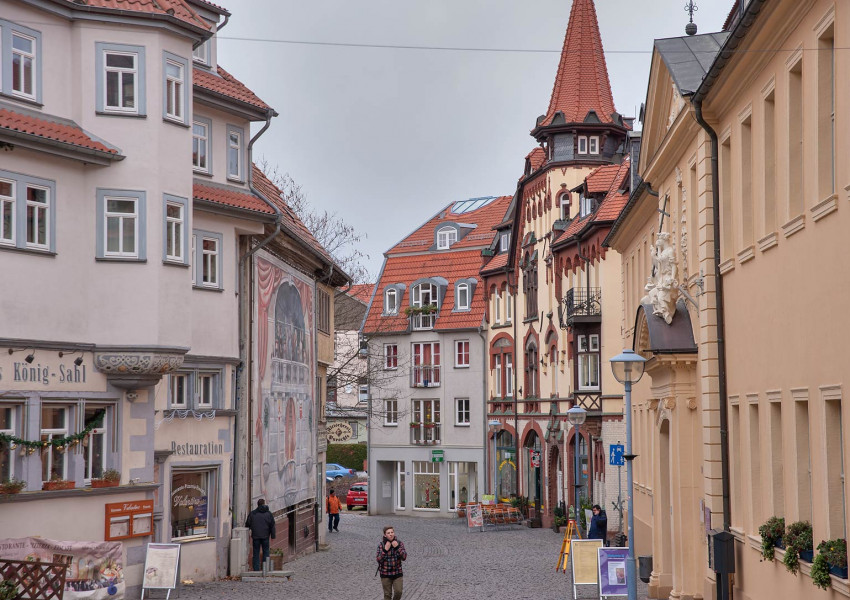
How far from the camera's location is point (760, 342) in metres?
16.9

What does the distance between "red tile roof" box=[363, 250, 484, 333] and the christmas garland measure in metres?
43.7

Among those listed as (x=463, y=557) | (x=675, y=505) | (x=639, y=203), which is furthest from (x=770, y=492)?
(x=463, y=557)

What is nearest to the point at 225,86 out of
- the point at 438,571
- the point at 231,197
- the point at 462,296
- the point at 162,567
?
the point at 231,197

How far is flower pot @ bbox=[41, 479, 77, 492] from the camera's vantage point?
21719 millimetres

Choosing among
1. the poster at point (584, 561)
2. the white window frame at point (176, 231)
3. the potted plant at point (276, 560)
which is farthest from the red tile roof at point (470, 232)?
the poster at point (584, 561)

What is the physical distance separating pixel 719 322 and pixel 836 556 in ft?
24.2

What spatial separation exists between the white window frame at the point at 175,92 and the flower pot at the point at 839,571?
1548cm

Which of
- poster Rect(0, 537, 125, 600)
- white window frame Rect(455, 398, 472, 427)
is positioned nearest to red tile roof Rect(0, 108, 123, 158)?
poster Rect(0, 537, 125, 600)

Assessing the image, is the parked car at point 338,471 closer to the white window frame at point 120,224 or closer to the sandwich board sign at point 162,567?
the sandwich board sign at point 162,567

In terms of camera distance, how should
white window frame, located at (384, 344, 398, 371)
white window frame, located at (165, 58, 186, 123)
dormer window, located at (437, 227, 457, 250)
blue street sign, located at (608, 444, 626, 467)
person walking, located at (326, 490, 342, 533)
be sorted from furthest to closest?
dormer window, located at (437, 227, 457, 250)
white window frame, located at (384, 344, 398, 371)
person walking, located at (326, 490, 342, 533)
blue street sign, located at (608, 444, 626, 467)
white window frame, located at (165, 58, 186, 123)

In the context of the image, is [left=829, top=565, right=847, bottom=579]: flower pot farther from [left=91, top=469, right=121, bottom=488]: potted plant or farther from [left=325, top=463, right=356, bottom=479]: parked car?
[left=325, top=463, right=356, bottom=479]: parked car

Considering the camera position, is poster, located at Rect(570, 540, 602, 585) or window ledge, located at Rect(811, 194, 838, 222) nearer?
window ledge, located at Rect(811, 194, 838, 222)

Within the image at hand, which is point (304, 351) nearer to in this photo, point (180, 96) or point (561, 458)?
point (180, 96)

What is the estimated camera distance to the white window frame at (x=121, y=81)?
76.6 feet
